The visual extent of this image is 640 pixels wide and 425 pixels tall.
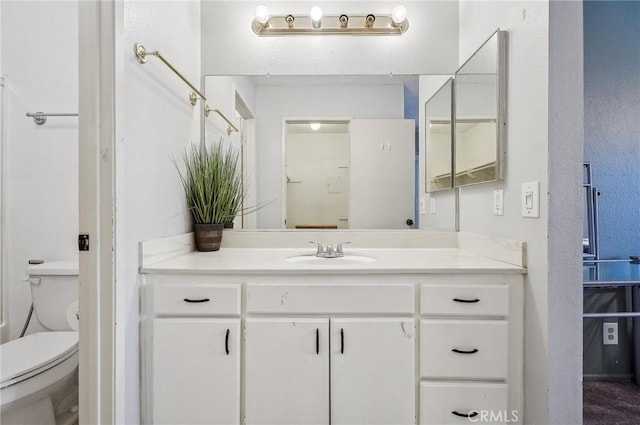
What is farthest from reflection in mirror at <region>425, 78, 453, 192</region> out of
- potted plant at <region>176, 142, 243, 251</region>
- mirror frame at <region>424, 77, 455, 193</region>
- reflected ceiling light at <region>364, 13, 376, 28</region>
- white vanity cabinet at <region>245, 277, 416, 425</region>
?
potted plant at <region>176, 142, 243, 251</region>

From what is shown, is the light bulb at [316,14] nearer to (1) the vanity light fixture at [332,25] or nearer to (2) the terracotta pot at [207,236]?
(1) the vanity light fixture at [332,25]

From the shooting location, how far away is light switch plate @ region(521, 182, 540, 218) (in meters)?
1.05

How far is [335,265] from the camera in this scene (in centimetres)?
127

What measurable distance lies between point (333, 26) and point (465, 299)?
60.8 inches

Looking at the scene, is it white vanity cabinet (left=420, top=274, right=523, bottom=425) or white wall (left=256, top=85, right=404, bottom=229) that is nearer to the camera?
white vanity cabinet (left=420, top=274, right=523, bottom=425)

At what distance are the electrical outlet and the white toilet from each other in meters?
2.83

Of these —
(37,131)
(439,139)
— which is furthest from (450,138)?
(37,131)

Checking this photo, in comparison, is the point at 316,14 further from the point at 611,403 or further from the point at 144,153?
the point at 611,403

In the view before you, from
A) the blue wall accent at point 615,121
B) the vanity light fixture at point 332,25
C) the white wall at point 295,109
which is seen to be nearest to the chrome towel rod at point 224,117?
the white wall at point 295,109

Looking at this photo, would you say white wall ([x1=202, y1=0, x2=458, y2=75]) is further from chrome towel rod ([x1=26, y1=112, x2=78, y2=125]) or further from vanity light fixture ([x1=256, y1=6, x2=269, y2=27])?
chrome towel rod ([x1=26, y1=112, x2=78, y2=125])

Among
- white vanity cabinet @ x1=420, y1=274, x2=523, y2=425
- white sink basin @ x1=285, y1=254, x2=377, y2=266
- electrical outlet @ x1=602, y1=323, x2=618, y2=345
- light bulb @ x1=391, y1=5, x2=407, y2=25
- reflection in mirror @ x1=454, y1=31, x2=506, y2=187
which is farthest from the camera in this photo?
electrical outlet @ x1=602, y1=323, x2=618, y2=345

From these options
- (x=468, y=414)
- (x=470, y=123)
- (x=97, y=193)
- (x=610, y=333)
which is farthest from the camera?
(x=610, y=333)

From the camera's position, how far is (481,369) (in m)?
1.15

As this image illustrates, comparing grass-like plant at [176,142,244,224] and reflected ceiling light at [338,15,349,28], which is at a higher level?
reflected ceiling light at [338,15,349,28]
